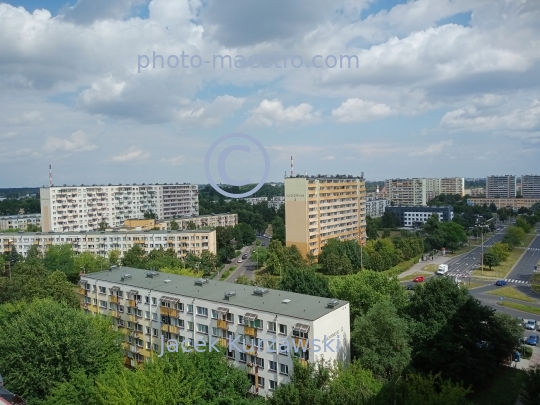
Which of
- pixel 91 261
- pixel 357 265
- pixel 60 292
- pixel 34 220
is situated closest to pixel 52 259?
pixel 91 261

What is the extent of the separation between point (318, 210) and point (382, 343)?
25.4m

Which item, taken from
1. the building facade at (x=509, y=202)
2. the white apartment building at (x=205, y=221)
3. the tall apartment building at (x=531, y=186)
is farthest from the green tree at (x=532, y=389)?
the tall apartment building at (x=531, y=186)

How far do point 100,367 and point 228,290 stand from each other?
4.87 meters

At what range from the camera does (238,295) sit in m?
15.0

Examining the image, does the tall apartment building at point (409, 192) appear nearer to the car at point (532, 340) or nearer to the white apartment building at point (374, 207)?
the white apartment building at point (374, 207)

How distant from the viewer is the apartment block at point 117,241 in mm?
36875

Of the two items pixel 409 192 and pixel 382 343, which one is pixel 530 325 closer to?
pixel 382 343

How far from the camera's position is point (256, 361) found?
13.6 meters

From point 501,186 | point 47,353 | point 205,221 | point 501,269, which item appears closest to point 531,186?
point 501,186

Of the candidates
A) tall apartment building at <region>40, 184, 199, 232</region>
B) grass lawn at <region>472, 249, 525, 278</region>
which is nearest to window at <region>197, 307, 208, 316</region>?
grass lawn at <region>472, 249, 525, 278</region>

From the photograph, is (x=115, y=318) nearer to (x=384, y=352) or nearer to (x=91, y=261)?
(x=384, y=352)

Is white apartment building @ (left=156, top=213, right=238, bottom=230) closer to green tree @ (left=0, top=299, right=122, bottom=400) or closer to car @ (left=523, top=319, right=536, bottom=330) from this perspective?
green tree @ (left=0, top=299, right=122, bottom=400)

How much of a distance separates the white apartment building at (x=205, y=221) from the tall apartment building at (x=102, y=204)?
752 centimetres

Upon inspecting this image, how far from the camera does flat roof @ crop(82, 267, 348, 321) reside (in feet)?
43.3
